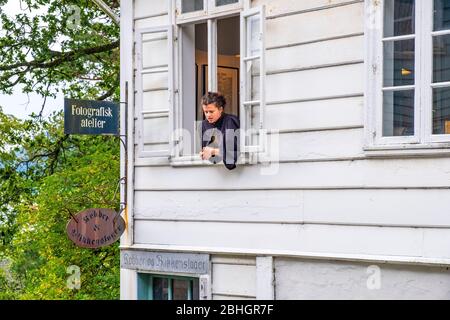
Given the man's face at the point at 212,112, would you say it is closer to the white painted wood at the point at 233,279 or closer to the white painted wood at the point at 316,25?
the white painted wood at the point at 316,25

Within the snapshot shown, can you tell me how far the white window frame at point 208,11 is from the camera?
9836mm

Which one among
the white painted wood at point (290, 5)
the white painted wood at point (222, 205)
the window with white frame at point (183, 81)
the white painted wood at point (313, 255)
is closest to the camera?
the white painted wood at point (313, 255)

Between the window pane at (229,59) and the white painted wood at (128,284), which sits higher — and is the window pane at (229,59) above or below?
above

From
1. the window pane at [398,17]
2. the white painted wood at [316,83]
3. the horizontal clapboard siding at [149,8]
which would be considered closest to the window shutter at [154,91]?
the horizontal clapboard siding at [149,8]

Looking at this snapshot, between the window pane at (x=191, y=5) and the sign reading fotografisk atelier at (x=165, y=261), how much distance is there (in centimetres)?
252

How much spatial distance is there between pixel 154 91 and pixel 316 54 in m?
2.27

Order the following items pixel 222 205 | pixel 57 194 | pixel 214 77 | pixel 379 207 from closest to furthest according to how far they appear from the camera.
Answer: pixel 379 207, pixel 222 205, pixel 214 77, pixel 57 194

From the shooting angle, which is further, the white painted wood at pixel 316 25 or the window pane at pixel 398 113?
the white painted wood at pixel 316 25

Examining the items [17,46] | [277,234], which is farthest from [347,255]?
[17,46]

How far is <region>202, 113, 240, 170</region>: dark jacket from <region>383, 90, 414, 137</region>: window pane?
5.64 feet

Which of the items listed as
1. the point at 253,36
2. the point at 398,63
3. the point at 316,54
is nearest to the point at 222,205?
the point at 253,36

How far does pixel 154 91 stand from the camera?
10.7 m

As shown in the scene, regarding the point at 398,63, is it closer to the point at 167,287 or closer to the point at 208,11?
the point at 208,11
